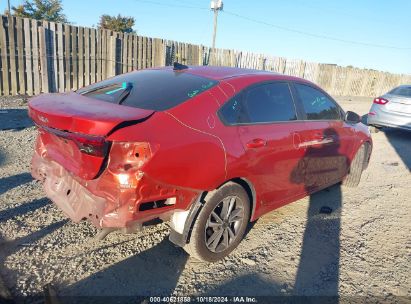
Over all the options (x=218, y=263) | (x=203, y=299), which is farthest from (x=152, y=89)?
(x=203, y=299)

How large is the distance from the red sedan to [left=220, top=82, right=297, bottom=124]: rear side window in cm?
1

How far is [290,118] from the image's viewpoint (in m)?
3.77

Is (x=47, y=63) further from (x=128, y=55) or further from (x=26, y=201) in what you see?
(x=26, y=201)

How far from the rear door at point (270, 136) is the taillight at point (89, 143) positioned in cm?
118

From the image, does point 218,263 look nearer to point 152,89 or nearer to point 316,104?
point 152,89

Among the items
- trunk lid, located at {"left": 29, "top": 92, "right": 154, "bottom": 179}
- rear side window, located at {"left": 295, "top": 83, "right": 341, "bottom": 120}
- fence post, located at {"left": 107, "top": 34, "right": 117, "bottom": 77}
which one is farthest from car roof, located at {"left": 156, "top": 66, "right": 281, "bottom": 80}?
fence post, located at {"left": 107, "top": 34, "right": 117, "bottom": 77}

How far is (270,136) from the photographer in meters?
3.39

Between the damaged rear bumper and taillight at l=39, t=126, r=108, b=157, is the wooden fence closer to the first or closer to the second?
the damaged rear bumper

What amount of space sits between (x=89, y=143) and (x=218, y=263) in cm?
164

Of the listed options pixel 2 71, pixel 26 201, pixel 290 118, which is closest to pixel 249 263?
pixel 290 118

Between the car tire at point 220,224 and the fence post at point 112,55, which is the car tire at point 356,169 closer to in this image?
the car tire at point 220,224

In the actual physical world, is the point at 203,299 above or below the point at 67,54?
below

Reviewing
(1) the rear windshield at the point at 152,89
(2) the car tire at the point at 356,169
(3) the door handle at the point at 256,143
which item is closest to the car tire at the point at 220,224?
(3) the door handle at the point at 256,143

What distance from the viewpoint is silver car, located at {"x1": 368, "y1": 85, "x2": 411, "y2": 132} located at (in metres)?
9.42
